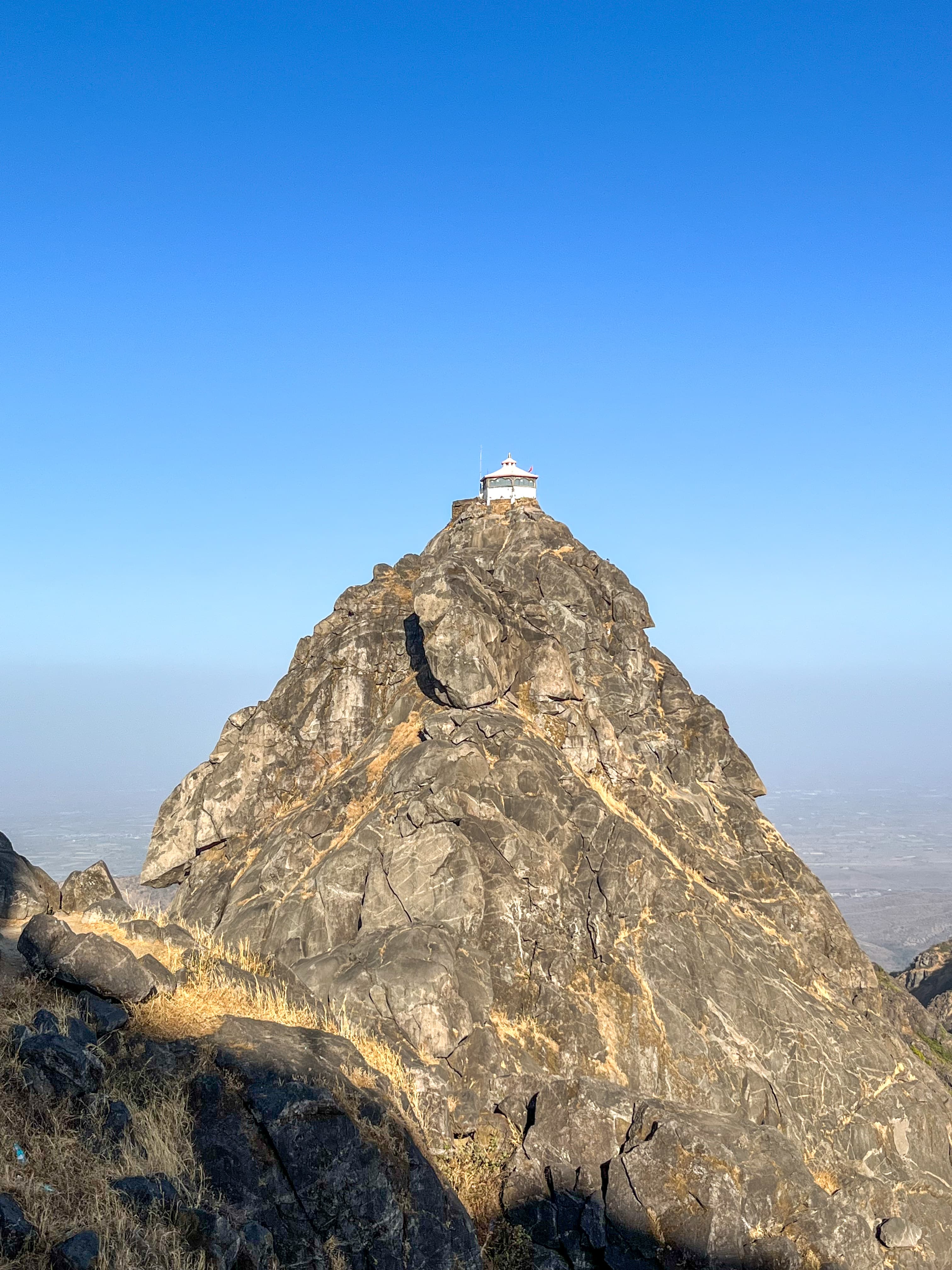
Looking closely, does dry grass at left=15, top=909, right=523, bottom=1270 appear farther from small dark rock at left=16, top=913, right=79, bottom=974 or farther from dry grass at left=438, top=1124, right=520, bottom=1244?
small dark rock at left=16, top=913, right=79, bottom=974

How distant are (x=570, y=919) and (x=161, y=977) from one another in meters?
18.1

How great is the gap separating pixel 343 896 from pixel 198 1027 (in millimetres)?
17364

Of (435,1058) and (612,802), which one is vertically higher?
(612,802)

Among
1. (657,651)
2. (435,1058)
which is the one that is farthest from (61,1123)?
(657,651)

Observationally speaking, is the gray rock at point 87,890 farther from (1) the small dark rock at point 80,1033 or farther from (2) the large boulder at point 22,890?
(1) the small dark rock at point 80,1033

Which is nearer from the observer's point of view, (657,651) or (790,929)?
(790,929)

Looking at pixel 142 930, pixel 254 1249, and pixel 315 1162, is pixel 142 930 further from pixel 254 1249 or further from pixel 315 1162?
pixel 254 1249

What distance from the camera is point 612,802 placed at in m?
35.2

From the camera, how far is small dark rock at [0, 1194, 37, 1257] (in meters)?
8.74

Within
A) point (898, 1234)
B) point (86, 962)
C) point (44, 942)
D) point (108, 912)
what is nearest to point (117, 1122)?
point (86, 962)

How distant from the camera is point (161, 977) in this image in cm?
1440

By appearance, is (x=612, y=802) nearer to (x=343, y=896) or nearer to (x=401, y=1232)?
(x=343, y=896)

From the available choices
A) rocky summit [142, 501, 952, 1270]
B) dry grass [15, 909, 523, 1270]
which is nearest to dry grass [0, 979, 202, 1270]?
dry grass [15, 909, 523, 1270]

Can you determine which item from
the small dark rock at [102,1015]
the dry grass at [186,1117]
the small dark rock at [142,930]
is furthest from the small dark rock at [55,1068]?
the small dark rock at [142,930]
